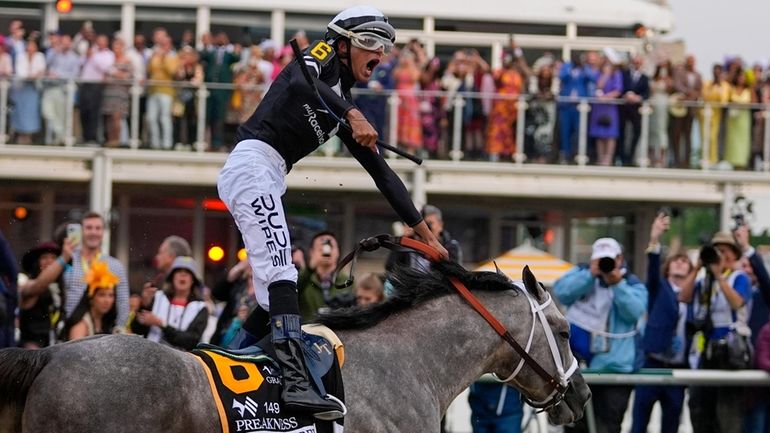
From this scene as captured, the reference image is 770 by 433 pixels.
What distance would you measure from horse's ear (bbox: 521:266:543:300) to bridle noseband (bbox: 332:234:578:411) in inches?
1.2

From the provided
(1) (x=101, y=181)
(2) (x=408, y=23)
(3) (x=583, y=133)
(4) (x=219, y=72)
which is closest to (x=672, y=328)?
(3) (x=583, y=133)

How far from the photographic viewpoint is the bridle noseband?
6535 millimetres

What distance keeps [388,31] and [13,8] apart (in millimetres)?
17386

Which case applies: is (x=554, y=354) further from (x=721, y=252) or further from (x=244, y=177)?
(x=721, y=252)

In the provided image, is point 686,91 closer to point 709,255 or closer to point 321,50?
point 709,255

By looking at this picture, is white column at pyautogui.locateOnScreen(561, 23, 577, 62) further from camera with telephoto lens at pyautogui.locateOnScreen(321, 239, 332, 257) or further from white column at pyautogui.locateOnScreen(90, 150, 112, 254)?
camera with telephoto lens at pyautogui.locateOnScreen(321, 239, 332, 257)

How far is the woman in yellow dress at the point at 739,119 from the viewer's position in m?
20.6

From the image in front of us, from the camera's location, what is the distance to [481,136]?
21.2 m

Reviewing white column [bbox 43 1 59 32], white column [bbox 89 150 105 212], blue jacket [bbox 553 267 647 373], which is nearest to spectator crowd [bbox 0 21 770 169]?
white column [bbox 89 150 105 212]

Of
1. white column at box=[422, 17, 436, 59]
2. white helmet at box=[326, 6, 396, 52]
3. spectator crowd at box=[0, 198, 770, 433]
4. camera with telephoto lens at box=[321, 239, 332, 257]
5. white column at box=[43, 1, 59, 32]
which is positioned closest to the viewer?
white helmet at box=[326, 6, 396, 52]

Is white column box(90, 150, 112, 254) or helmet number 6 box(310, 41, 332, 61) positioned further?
white column box(90, 150, 112, 254)

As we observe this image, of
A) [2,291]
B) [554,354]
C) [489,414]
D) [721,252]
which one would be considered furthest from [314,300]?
[554,354]

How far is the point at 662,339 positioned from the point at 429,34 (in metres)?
13.1

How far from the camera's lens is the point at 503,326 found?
6582 mm
